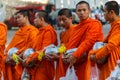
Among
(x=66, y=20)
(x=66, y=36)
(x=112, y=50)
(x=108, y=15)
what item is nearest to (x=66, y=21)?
(x=66, y=20)

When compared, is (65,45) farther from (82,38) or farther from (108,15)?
(108,15)

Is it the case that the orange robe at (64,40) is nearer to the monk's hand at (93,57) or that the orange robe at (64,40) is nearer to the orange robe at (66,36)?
the orange robe at (66,36)

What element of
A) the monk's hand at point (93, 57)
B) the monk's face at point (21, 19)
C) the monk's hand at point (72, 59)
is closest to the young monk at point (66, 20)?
the monk's hand at point (72, 59)

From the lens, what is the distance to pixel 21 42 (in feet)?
24.7

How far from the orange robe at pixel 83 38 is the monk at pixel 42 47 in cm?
49

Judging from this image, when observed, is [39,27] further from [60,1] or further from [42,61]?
[60,1]

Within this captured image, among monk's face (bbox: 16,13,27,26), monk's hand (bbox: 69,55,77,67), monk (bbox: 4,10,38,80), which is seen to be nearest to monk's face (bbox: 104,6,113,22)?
monk's hand (bbox: 69,55,77,67)

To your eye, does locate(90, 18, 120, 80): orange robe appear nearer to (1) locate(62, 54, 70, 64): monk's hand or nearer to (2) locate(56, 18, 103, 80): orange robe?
(2) locate(56, 18, 103, 80): orange robe

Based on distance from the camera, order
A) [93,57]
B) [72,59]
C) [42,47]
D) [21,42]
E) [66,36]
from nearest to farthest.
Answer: [93,57], [72,59], [66,36], [42,47], [21,42]

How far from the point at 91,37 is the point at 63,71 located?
793mm

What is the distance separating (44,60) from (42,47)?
22cm

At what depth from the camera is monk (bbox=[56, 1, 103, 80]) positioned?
6.24m

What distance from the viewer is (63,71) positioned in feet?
22.1

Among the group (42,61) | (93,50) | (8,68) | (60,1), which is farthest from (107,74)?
(60,1)
